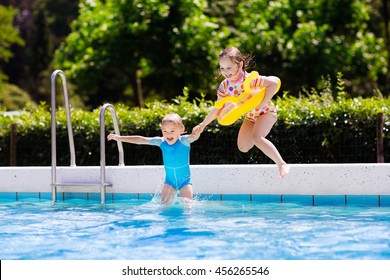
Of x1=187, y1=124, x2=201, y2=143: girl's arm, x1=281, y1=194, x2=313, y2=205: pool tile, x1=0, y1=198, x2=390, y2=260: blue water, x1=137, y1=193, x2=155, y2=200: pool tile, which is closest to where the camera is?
x1=0, y1=198, x2=390, y2=260: blue water

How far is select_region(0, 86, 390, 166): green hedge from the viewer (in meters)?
9.02

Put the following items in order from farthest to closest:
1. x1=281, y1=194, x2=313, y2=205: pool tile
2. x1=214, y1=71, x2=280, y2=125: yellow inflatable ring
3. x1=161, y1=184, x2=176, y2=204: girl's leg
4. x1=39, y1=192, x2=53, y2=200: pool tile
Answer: x1=39, y1=192, x2=53, y2=200: pool tile, x1=281, y1=194, x2=313, y2=205: pool tile, x1=161, y1=184, x2=176, y2=204: girl's leg, x1=214, y1=71, x2=280, y2=125: yellow inflatable ring

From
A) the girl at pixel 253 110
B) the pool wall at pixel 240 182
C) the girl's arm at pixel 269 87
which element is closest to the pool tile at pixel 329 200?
the pool wall at pixel 240 182

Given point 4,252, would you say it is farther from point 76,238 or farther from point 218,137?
point 218,137

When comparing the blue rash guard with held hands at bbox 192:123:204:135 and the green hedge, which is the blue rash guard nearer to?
held hands at bbox 192:123:204:135

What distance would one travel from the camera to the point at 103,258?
4461 mm

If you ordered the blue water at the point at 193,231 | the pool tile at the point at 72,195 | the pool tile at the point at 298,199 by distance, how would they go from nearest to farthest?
1. the blue water at the point at 193,231
2. the pool tile at the point at 298,199
3. the pool tile at the point at 72,195

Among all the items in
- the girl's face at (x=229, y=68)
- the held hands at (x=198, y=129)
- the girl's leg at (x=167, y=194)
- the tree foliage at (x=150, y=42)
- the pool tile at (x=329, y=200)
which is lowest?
the pool tile at (x=329, y=200)

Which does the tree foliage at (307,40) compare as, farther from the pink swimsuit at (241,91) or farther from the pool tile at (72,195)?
the pink swimsuit at (241,91)

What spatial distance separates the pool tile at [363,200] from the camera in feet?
23.2

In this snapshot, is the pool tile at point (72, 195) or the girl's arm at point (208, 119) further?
the pool tile at point (72, 195)

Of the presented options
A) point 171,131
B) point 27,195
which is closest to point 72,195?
point 27,195

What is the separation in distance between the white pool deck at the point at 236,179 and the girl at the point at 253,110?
1.94 feet

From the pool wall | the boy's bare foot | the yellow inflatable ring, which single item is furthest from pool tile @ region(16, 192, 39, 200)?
the boy's bare foot
